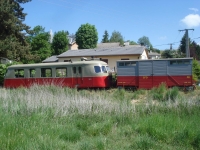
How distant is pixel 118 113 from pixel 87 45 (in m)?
54.6

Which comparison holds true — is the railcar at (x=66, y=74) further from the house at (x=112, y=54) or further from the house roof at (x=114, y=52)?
the house roof at (x=114, y=52)

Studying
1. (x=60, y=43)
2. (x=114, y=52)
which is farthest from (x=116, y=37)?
(x=114, y=52)

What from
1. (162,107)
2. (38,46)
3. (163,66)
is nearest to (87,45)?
(38,46)

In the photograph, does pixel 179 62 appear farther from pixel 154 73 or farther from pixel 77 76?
pixel 77 76

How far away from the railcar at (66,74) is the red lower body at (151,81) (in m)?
1.49

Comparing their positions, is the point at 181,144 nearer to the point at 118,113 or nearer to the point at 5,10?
the point at 118,113

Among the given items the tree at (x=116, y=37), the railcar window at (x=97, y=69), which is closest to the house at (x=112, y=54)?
the railcar window at (x=97, y=69)

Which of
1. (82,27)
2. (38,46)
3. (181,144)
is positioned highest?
(82,27)

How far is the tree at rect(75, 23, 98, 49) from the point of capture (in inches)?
2438

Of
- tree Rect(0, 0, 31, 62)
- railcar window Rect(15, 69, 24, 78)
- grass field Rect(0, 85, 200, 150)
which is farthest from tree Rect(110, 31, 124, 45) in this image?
grass field Rect(0, 85, 200, 150)

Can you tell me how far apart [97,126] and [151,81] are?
34.4 ft

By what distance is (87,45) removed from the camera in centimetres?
6166

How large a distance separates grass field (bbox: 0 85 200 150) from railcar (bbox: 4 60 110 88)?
8.25m

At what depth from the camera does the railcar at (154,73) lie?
1562 centimetres
